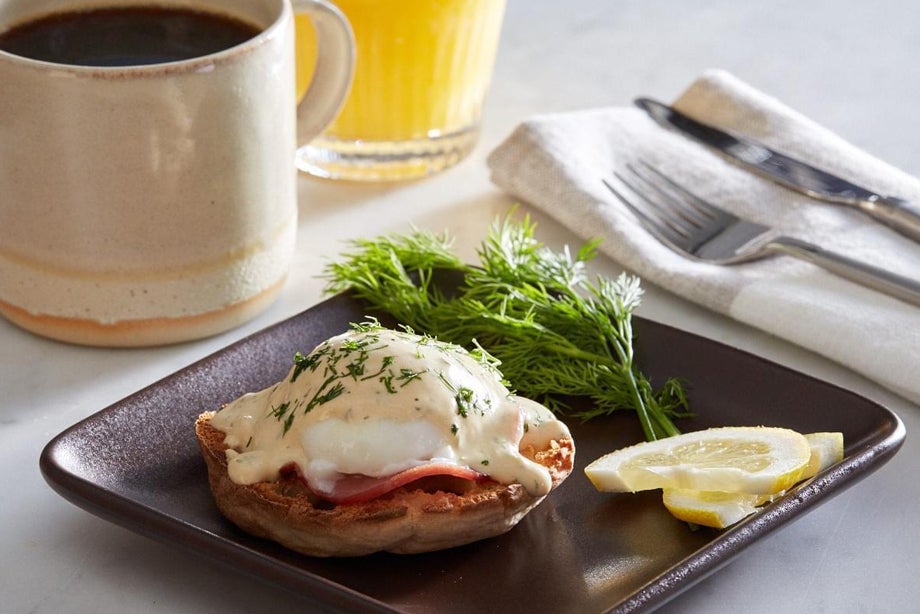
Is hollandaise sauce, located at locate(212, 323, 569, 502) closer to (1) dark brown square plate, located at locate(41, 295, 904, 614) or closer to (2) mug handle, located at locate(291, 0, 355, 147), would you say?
(1) dark brown square plate, located at locate(41, 295, 904, 614)

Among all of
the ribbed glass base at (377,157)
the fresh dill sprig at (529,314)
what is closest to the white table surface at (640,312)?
the ribbed glass base at (377,157)

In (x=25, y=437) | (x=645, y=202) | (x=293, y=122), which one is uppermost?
(x=293, y=122)

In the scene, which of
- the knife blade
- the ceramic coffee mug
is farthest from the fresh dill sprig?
the knife blade

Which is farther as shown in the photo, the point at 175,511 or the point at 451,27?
the point at 451,27

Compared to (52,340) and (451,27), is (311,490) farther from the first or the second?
(451,27)

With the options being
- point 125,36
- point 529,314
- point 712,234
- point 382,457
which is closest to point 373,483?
point 382,457

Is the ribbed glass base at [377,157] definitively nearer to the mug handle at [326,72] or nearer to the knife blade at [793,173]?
the mug handle at [326,72]

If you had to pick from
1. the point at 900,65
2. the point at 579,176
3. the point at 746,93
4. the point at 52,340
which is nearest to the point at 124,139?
the point at 52,340
